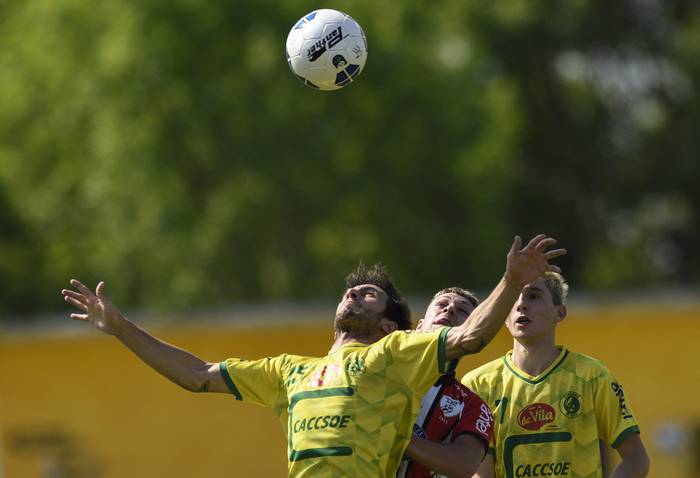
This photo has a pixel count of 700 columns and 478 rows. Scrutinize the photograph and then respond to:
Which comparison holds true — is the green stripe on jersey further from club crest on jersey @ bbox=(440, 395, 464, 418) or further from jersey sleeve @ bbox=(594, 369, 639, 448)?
jersey sleeve @ bbox=(594, 369, 639, 448)

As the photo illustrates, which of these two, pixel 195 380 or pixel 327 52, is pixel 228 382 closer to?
pixel 195 380

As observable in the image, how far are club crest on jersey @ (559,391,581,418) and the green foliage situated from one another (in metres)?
19.9

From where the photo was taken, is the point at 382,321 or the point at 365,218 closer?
the point at 382,321

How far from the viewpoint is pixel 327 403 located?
789cm

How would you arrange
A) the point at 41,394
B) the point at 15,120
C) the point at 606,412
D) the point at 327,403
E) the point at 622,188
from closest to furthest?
1. the point at 327,403
2. the point at 606,412
3. the point at 41,394
4. the point at 15,120
5. the point at 622,188

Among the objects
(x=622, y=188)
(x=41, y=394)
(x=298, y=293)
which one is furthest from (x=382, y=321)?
(x=622, y=188)

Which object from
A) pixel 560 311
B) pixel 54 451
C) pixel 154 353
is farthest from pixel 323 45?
pixel 54 451

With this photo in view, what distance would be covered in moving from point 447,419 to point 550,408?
0.87 meters

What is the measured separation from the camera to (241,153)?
29.6 m

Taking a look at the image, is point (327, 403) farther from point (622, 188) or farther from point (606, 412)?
point (622, 188)

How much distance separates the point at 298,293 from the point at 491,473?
20.9 meters

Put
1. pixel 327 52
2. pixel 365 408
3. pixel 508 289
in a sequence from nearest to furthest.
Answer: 1. pixel 508 289
2. pixel 365 408
3. pixel 327 52

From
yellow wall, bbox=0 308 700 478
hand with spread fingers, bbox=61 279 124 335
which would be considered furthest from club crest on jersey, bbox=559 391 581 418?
yellow wall, bbox=0 308 700 478

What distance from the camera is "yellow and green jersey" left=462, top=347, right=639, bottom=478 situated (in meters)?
8.82
